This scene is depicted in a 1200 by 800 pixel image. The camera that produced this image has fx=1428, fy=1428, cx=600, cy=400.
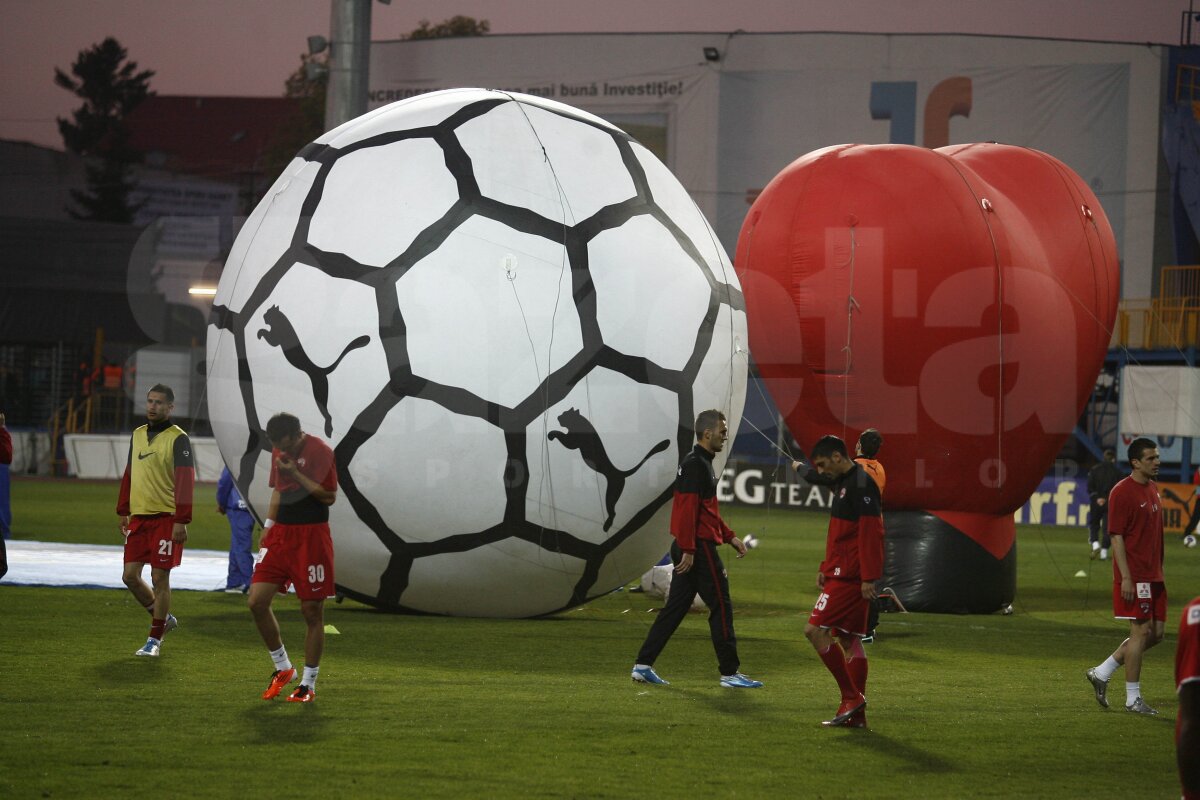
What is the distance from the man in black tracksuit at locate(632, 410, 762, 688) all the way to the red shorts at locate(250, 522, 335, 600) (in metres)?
2.13

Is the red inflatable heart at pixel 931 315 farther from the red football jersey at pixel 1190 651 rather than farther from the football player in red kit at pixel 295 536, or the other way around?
the red football jersey at pixel 1190 651

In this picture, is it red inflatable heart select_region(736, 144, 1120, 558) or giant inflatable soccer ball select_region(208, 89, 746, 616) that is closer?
giant inflatable soccer ball select_region(208, 89, 746, 616)

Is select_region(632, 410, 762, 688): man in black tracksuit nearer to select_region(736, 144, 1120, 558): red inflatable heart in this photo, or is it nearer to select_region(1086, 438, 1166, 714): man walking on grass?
select_region(1086, 438, 1166, 714): man walking on grass

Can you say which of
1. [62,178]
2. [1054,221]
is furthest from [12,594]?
[62,178]

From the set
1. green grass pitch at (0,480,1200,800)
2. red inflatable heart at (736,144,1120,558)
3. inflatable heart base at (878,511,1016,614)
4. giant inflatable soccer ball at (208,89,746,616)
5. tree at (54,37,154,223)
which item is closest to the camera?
green grass pitch at (0,480,1200,800)

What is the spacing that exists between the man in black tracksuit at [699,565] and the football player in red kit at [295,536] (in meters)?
2.15

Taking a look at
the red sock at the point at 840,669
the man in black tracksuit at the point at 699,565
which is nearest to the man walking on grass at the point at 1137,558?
the red sock at the point at 840,669

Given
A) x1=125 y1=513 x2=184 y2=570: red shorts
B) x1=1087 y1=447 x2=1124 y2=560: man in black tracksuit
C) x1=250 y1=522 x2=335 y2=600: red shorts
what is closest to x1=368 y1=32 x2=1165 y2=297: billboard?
x1=1087 y1=447 x2=1124 y2=560: man in black tracksuit

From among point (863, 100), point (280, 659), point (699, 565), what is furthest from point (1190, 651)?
point (863, 100)

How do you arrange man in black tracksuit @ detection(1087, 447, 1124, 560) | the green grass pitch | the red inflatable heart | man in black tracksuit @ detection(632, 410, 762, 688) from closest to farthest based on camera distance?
the green grass pitch < man in black tracksuit @ detection(632, 410, 762, 688) < the red inflatable heart < man in black tracksuit @ detection(1087, 447, 1124, 560)

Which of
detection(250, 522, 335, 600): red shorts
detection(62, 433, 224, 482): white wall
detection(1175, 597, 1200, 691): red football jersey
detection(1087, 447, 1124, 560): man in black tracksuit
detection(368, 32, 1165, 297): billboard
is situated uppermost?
detection(368, 32, 1165, 297): billboard

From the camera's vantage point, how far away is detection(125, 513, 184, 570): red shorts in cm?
975

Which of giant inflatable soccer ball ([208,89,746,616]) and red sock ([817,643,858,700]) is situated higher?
giant inflatable soccer ball ([208,89,746,616])

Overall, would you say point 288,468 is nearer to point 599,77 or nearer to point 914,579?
point 914,579
